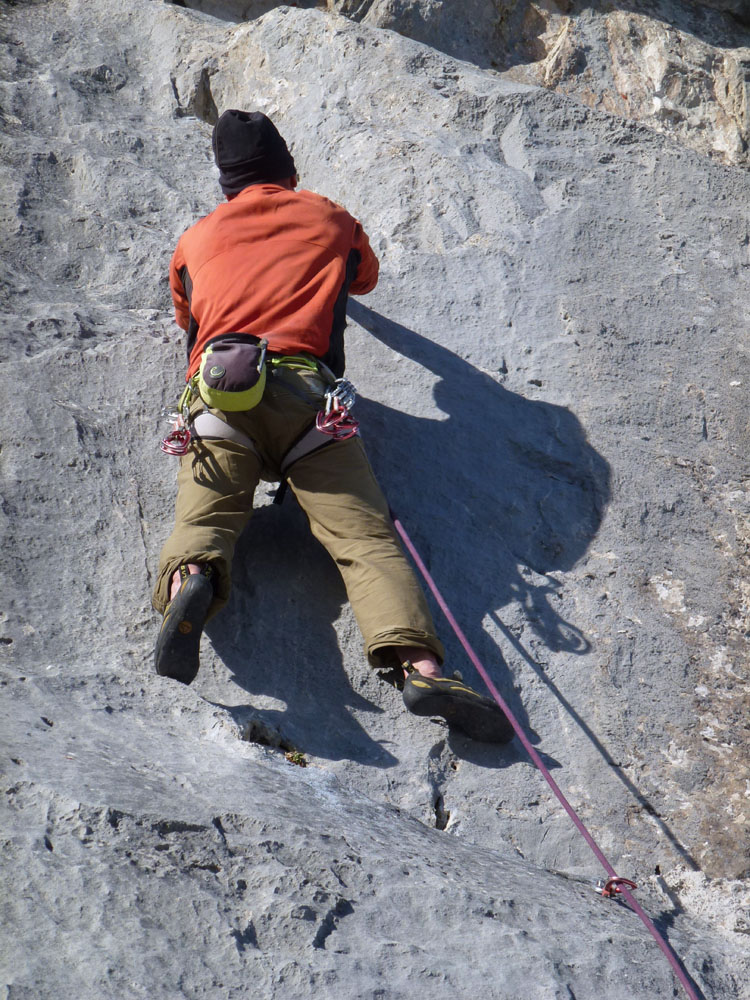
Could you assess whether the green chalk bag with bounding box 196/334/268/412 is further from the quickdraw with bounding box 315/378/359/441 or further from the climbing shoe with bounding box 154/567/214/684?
the climbing shoe with bounding box 154/567/214/684

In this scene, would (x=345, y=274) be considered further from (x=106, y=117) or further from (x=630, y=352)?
(x=106, y=117)

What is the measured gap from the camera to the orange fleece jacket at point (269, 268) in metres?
3.88

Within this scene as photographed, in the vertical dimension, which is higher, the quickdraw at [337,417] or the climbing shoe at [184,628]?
the quickdraw at [337,417]

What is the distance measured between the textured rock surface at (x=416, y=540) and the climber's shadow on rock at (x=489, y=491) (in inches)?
0.5

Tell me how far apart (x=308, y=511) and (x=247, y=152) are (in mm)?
1554

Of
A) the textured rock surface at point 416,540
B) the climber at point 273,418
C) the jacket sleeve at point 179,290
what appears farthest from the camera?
the jacket sleeve at point 179,290

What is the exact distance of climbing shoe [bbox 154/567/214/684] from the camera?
10.4ft

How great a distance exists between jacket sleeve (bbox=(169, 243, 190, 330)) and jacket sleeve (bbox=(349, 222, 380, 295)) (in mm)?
663

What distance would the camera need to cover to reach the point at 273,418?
12.1ft

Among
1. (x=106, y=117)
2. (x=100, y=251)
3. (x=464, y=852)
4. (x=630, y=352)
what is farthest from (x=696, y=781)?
(x=106, y=117)

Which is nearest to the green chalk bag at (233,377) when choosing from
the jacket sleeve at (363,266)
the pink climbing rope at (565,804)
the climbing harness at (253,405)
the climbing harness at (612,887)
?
the climbing harness at (253,405)

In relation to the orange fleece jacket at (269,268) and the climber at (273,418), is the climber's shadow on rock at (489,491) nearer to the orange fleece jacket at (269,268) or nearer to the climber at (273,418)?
the climber at (273,418)

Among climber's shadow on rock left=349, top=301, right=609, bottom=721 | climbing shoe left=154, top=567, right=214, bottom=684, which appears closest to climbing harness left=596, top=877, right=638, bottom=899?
climber's shadow on rock left=349, top=301, right=609, bottom=721

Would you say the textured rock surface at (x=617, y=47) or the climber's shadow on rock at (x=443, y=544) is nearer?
the climber's shadow on rock at (x=443, y=544)
